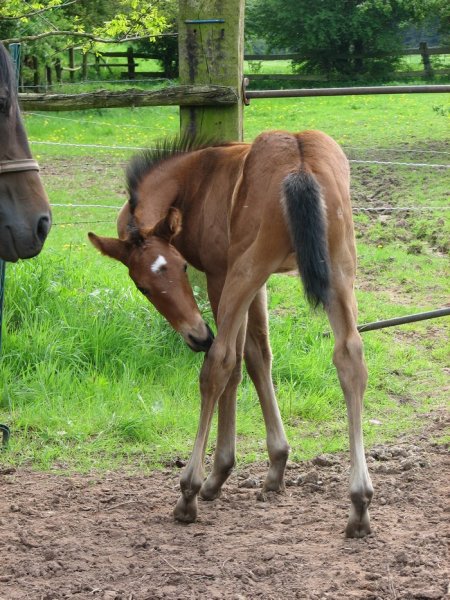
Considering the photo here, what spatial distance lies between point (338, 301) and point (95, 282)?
3128 mm

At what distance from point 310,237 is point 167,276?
0.87 meters

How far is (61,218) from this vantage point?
1020 cm

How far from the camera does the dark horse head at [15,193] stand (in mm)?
3479

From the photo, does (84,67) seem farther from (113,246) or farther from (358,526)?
(358,526)

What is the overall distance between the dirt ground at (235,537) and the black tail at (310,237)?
104cm

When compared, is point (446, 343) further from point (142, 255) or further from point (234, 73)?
point (142, 255)

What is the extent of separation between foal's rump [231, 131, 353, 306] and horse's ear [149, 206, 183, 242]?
32 cm

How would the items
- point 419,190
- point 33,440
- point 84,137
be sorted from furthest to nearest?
1. point 84,137
2. point 419,190
3. point 33,440

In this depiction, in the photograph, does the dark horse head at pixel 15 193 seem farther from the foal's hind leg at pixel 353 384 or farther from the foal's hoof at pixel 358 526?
the foal's hoof at pixel 358 526

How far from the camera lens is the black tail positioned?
3.47 metres

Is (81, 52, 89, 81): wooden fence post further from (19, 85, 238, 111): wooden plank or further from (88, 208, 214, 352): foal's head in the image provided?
(88, 208, 214, 352): foal's head

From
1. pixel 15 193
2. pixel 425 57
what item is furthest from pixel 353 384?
pixel 425 57

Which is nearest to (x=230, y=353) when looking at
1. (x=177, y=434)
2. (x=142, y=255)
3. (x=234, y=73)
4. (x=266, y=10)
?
(x=142, y=255)

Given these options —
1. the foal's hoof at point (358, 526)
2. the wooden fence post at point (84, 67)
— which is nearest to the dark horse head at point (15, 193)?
the foal's hoof at point (358, 526)
